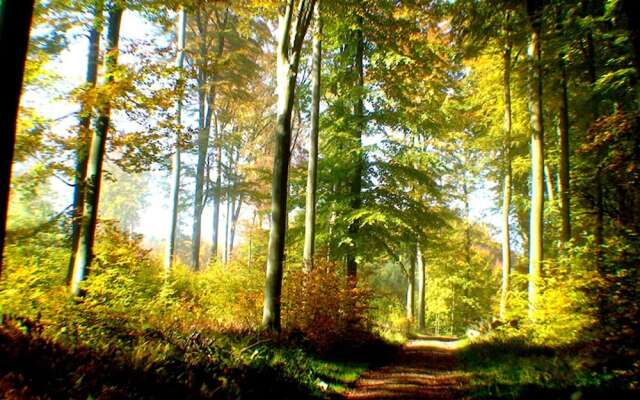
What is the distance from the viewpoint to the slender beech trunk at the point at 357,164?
13904 millimetres

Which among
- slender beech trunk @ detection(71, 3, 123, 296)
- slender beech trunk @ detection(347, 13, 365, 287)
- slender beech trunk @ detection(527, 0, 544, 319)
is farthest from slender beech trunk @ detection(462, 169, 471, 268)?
slender beech trunk @ detection(71, 3, 123, 296)

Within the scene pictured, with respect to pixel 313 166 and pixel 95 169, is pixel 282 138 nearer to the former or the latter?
pixel 313 166

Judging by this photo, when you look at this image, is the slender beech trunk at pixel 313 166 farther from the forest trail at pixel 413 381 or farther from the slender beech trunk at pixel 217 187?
the slender beech trunk at pixel 217 187

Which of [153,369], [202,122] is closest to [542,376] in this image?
[153,369]

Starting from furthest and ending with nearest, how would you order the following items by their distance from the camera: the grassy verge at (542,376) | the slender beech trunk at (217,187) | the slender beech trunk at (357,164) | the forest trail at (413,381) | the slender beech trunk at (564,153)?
1. the slender beech trunk at (217,187)
2. the slender beech trunk at (357,164)
3. the slender beech trunk at (564,153)
4. the forest trail at (413,381)
5. the grassy verge at (542,376)

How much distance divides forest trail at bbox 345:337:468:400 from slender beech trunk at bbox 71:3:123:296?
5.84 metres

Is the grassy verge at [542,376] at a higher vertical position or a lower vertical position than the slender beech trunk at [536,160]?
lower

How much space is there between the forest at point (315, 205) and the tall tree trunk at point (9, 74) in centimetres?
1

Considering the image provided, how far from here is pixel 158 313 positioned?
7.89 m

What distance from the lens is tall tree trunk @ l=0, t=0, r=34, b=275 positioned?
10.6 ft

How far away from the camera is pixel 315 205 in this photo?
40.5 feet

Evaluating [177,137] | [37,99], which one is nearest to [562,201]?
[177,137]

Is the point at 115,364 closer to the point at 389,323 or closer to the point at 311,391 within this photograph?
the point at 311,391

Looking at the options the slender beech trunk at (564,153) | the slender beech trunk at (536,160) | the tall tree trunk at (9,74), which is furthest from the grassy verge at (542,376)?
the tall tree trunk at (9,74)
